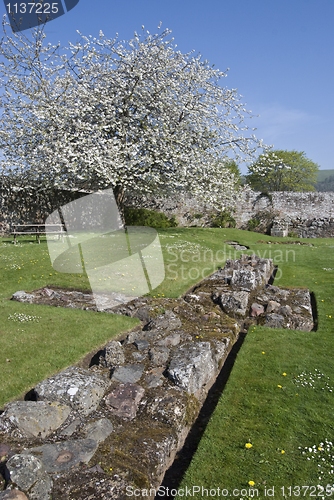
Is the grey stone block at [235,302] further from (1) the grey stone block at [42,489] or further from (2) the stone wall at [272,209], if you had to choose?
(2) the stone wall at [272,209]

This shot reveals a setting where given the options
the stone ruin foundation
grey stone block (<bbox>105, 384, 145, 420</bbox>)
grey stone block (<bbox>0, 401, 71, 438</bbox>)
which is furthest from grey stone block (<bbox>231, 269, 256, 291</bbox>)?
grey stone block (<bbox>0, 401, 71, 438</bbox>)

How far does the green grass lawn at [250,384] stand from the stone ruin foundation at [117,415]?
0.39 meters

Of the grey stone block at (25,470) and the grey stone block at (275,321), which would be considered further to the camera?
the grey stone block at (275,321)

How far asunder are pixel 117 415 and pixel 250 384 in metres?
2.04

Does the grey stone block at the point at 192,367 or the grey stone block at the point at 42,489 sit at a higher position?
the grey stone block at the point at 42,489

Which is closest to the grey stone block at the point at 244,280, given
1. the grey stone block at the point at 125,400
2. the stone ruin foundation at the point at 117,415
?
the stone ruin foundation at the point at 117,415

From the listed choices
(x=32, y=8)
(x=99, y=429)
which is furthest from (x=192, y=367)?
(x=32, y=8)

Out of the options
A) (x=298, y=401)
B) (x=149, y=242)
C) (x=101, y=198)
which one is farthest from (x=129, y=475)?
(x=101, y=198)

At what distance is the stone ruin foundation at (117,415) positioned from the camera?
3.03m

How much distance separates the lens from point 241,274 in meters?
9.61

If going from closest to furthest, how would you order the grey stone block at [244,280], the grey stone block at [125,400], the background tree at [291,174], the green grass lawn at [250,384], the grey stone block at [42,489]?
1. the grey stone block at [42,489]
2. the green grass lawn at [250,384]
3. the grey stone block at [125,400]
4. the grey stone block at [244,280]
5. the background tree at [291,174]

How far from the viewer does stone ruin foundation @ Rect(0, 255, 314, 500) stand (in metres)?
3.03

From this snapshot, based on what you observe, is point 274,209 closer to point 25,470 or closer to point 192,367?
point 192,367

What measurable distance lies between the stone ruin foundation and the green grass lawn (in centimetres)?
39
